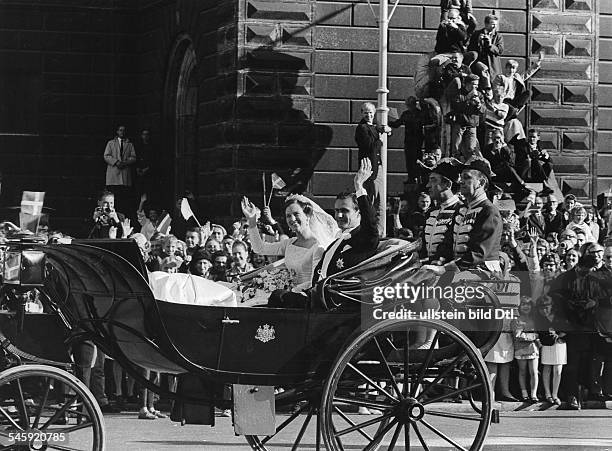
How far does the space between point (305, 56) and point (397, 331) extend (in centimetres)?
1338

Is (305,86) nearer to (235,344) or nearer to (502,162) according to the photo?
(502,162)

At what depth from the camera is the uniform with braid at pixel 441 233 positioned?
39.5 ft

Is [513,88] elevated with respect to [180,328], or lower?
elevated

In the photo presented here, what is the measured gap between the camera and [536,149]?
21734 millimetres

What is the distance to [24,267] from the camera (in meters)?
9.74

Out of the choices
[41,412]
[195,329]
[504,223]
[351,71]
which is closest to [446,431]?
[195,329]

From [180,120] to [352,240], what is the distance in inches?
640

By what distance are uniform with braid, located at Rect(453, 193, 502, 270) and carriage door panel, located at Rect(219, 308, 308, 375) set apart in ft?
4.63

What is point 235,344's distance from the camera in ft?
33.6

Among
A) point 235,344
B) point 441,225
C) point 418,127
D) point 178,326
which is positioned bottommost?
point 235,344

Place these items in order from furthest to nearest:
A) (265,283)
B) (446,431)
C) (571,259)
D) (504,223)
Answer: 1. (504,223)
2. (571,259)
3. (446,431)
4. (265,283)

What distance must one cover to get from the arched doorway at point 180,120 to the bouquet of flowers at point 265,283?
48.2 feet

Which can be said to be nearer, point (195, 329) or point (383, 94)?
point (195, 329)

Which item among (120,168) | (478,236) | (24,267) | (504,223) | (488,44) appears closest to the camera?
(24,267)
